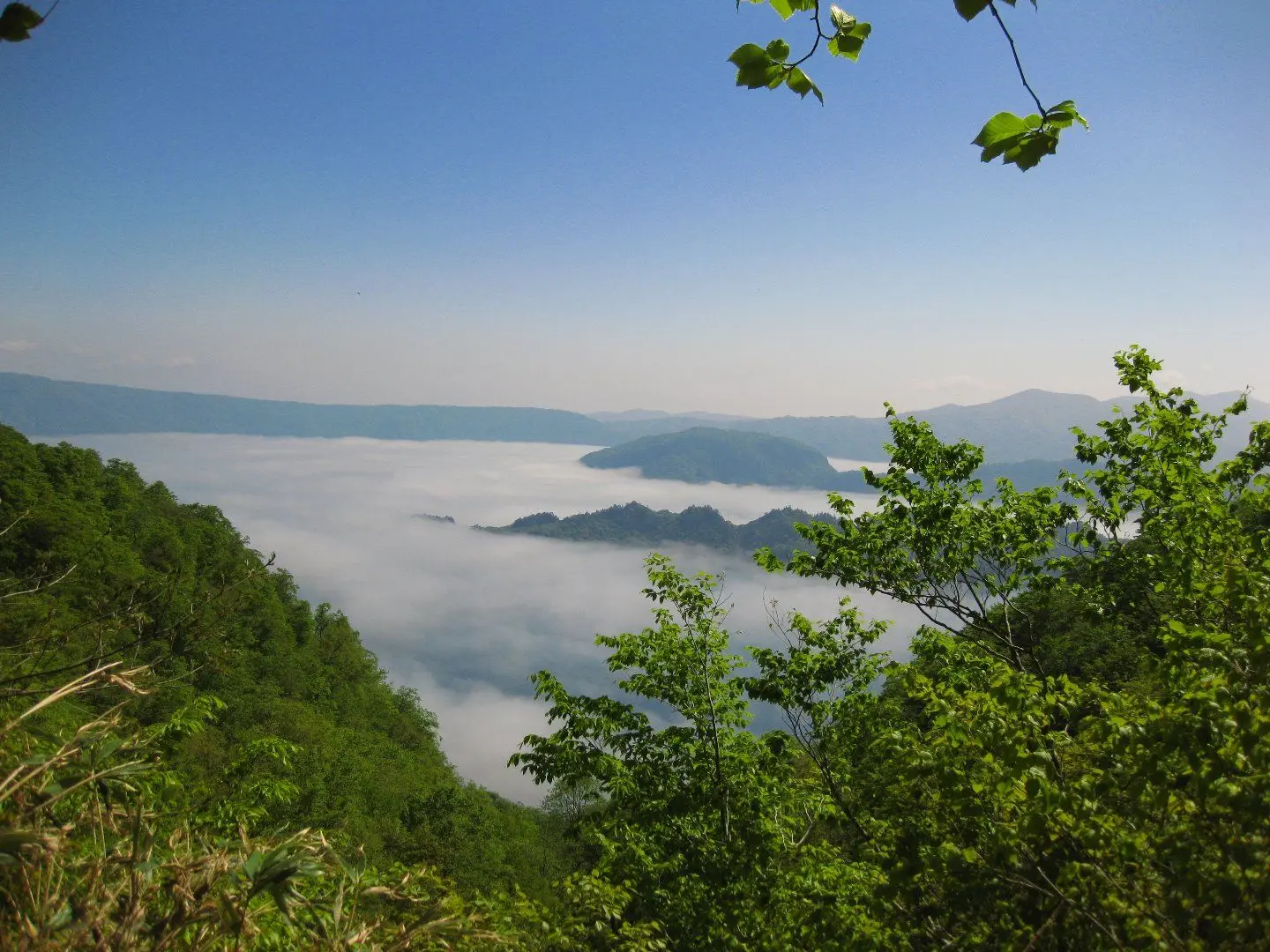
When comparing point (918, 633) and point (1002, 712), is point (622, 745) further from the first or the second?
point (1002, 712)

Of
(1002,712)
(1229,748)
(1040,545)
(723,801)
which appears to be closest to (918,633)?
(1040,545)

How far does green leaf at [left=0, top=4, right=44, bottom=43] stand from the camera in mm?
1537

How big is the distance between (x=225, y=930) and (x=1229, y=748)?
406 centimetres

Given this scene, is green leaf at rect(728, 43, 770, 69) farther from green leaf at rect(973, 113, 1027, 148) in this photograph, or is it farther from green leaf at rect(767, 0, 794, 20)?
green leaf at rect(973, 113, 1027, 148)

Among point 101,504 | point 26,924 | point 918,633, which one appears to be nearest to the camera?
point 26,924

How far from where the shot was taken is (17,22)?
1.55 metres

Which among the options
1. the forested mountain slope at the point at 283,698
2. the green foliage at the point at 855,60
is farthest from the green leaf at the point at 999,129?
the forested mountain slope at the point at 283,698

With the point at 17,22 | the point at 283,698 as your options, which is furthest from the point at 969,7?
the point at 283,698

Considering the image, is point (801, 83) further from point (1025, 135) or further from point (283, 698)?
point (283, 698)

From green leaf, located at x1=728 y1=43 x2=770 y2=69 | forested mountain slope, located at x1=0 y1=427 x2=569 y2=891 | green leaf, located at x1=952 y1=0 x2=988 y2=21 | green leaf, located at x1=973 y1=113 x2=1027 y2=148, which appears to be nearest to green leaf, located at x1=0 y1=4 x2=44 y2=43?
green leaf, located at x1=728 y1=43 x2=770 y2=69

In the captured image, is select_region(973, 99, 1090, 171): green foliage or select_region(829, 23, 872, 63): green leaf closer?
select_region(973, 99, 1090, 171): green foliage

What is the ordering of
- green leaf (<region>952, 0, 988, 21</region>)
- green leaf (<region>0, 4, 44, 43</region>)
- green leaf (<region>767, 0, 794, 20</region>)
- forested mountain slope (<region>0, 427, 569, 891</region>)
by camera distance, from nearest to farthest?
green leaf (<region>0, 4, 44, 43</region>), green leaf (<region>952, 0, 988, 21</region>), green leaf (<region>767, 0, 794, 20</region>), forested mountain slope (<region>0, 427, 569, 891</region>)

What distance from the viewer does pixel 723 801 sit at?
29.9 ft

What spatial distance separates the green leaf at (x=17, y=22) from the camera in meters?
1.54
